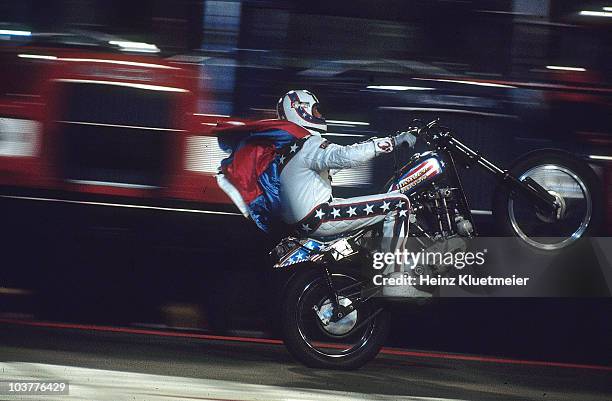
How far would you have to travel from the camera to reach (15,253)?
725cm

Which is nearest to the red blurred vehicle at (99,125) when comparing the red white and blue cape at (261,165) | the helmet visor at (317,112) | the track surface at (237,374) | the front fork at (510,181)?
the red white and blue cape at (261,165)

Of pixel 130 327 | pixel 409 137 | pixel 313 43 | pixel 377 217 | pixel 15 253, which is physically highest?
pixel 313 43

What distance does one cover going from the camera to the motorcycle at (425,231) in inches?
256

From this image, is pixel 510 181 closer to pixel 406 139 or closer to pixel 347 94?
pixel 406 139

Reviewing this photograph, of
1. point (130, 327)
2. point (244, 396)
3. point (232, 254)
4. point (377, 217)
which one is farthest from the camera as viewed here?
point (130, 327)

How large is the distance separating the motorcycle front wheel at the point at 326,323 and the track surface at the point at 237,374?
0.34 feet

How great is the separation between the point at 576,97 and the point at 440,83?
2.66ft

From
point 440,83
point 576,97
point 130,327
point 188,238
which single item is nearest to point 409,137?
point 440,83

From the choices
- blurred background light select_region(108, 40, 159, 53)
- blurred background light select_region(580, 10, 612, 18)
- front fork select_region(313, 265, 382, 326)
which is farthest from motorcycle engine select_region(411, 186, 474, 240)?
blurred background light select_region(108, 40, 159, 53)

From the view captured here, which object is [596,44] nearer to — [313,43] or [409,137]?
[409,137]

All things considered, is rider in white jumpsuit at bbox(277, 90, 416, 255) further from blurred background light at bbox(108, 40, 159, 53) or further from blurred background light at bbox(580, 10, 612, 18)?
blurred background light at bbox(580, 10, 612, 18)

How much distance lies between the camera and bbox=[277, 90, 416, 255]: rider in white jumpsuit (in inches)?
256

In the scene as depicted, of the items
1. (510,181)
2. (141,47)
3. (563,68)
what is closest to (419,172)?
(510,181)

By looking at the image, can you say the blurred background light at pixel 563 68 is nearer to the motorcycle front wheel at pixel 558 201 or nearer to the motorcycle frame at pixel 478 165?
the motorcycle front wheel at pixel 558 201
